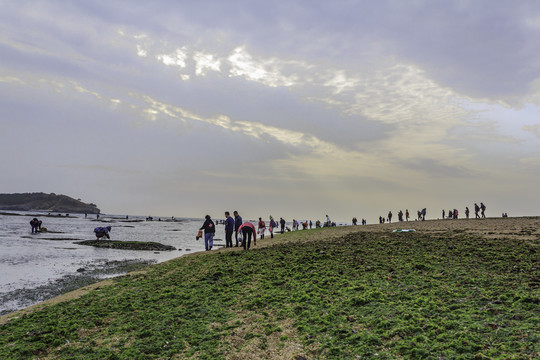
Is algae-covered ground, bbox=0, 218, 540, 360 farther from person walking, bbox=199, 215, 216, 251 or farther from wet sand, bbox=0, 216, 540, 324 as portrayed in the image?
person walking, bbox=199, 215, 216, 251

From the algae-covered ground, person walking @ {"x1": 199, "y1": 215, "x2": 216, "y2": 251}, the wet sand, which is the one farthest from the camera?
person walking @ {"x1": 199, "y1": 215, "x2": 216, "y2": 251}

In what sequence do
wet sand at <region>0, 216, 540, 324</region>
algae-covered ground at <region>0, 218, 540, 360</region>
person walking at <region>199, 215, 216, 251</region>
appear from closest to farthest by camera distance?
algae-covered ground at <region>0, 218, 540, 360</region>, wet sand at <region>0, 216, 540, 324</region>, person walking at <region>199, 215, 216, 251</region>

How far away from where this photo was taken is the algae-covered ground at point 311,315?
7168mm

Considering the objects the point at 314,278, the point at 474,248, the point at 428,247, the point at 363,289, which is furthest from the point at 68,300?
the point at 474,248

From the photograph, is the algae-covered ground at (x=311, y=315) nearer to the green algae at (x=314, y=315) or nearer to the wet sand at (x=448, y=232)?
the green algae at (x=314, y=315)

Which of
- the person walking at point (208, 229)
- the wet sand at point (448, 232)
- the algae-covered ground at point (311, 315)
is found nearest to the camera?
the algae-covered ground at point (311, 315)

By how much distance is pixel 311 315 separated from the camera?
9.24 m

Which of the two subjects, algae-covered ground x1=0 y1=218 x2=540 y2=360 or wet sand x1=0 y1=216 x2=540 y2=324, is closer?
algae-covered ground x1=0 y1=218 x2=540 y2=360

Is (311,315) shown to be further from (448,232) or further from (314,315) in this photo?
(448,232)

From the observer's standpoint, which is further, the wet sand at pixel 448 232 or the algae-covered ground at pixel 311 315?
the wet sand at pixel 448 232

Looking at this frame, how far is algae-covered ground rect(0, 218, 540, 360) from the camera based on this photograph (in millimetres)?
7168

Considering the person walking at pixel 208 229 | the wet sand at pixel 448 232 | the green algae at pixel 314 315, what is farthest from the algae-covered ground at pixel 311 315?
the person walking at pixel 208 229

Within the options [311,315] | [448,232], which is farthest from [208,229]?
[448,232]

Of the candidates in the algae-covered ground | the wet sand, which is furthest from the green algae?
the wet sand
